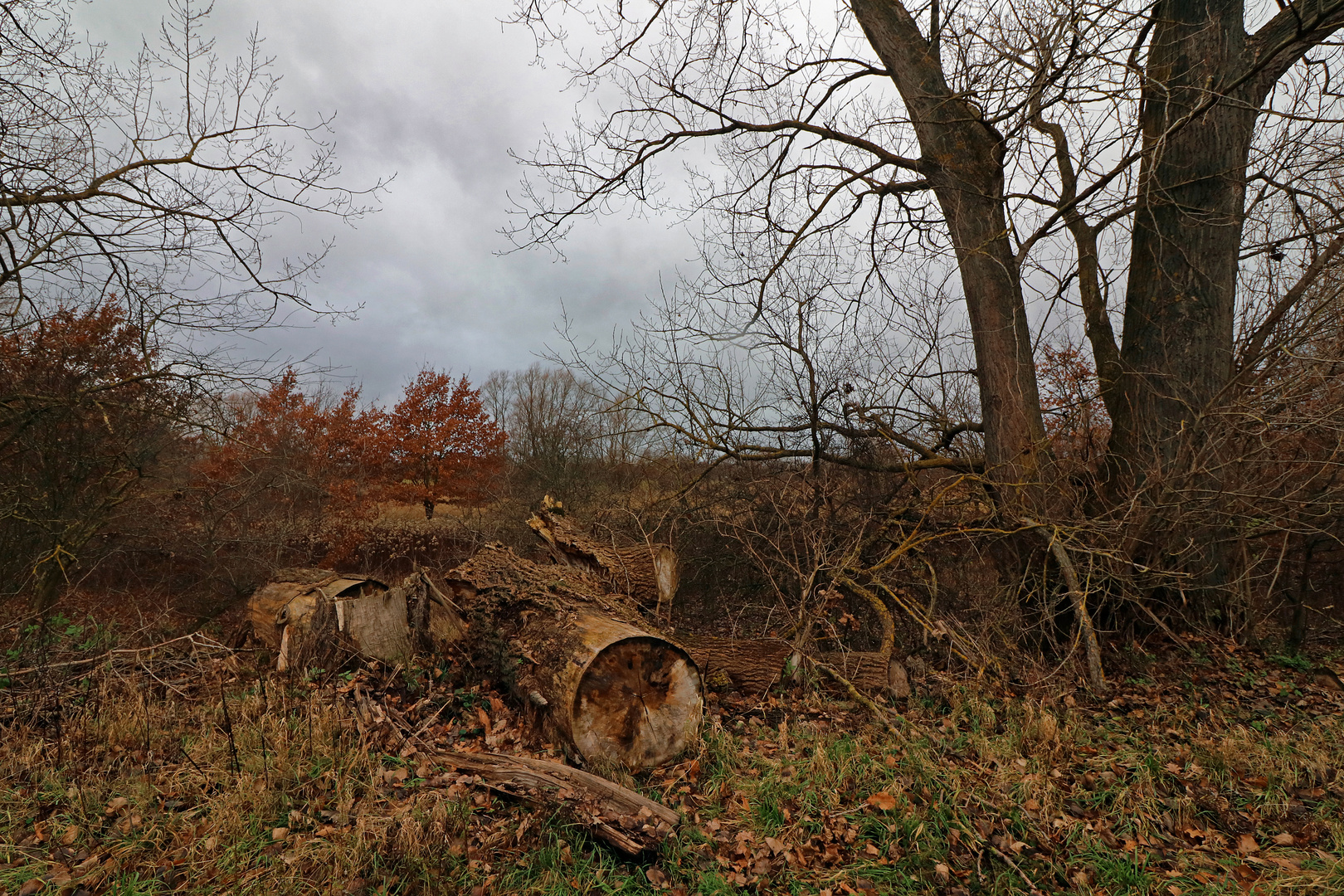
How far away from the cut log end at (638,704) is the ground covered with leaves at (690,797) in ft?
0.58

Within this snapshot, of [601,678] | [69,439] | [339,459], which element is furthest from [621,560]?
[339,459]

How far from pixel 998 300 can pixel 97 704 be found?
812 cm

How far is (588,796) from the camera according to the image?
3508 mm

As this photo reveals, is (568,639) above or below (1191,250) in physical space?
below

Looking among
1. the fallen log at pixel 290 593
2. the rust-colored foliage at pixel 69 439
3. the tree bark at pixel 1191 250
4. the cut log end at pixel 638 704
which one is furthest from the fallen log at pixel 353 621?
the tree bark at pixel 1191 250

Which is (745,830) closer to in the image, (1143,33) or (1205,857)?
(1205,857)

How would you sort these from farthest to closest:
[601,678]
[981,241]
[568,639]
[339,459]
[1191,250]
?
[339,459], [981,241], [1191,250], [568,639], [601,678]

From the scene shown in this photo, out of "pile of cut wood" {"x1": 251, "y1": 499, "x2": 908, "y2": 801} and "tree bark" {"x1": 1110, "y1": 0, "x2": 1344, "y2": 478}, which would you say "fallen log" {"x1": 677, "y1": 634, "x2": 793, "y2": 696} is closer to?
"pile of cut wood" {"x1": 251, "y1": 499, "x2": 908, "y2": 801}

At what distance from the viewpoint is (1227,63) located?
5.84 meters

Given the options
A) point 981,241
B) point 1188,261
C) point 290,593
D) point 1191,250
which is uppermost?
point 981,241

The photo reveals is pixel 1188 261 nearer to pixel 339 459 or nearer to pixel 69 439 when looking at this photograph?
pixel 69 439

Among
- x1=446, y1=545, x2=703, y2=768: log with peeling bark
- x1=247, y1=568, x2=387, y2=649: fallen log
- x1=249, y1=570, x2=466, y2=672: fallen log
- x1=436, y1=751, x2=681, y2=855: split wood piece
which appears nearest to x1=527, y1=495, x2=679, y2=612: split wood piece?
x1=249, y1=570, x2=466, y2=672: fallen log

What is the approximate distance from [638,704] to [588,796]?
0.91 meters

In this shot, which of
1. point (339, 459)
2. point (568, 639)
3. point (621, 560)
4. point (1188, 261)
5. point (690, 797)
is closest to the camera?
point (690, 797)
